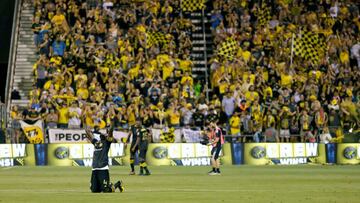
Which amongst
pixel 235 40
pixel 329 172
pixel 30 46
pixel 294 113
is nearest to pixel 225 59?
pixel 235 40

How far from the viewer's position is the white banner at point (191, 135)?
44.8 m

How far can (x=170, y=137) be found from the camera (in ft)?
147

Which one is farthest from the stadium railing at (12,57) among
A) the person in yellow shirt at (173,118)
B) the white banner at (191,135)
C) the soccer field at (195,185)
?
the soccer field at (195,185)

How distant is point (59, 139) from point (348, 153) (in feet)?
39.6

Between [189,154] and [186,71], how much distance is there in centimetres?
569

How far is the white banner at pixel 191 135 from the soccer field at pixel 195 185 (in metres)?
2.77

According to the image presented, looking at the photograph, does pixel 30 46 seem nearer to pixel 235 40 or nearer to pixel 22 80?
pixel 22 80

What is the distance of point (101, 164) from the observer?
25812 millimetres

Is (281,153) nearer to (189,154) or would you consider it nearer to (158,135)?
(189,154)

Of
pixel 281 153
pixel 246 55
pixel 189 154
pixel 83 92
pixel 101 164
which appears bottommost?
pixel 281 153

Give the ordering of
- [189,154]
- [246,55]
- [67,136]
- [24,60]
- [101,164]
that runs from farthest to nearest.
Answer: [24,60] → [246,55] → [189,154] → [67,136] → [101,164]

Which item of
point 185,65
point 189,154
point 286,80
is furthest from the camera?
point 185,65

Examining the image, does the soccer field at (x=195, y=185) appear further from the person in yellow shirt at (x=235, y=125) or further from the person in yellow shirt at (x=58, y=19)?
the person in yellow shirt at (x=58, y=19)

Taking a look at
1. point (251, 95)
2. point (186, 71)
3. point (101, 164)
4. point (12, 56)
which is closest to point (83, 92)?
point (186, 71)
